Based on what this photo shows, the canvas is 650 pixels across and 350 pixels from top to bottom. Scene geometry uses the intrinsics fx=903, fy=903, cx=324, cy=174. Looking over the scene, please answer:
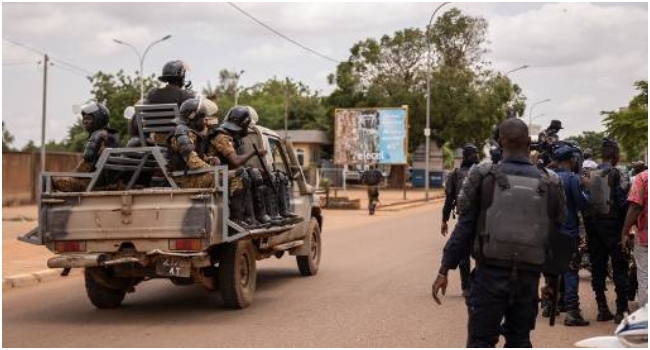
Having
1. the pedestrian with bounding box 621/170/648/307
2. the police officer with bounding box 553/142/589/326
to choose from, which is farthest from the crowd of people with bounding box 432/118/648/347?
the police officer with bounding box 553/142/589/326

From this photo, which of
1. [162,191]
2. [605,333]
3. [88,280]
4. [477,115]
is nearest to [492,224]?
[605,333]

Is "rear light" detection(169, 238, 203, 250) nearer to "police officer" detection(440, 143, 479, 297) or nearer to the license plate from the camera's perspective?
the license plate

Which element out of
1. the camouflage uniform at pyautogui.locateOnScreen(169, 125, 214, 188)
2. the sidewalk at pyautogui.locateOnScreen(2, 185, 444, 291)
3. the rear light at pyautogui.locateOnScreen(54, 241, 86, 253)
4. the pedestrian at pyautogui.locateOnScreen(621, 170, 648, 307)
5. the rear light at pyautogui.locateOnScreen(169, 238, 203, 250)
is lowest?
the sidewalk at pyautogui.locateOnScreen(2, 185, 444, 291)

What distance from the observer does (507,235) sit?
5047 mm

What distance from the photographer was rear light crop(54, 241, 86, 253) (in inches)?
347

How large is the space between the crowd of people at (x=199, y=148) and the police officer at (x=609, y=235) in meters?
3.35

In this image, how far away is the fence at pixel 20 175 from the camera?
101 ft

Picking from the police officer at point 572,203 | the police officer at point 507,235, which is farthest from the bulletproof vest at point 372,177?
the police officer at point 507,235

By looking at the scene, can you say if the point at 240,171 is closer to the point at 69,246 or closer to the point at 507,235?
the point at 69,246

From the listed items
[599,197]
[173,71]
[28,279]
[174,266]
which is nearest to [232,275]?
[174,266]

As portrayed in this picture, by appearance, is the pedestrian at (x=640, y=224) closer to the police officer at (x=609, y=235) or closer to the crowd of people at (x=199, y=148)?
the police officer at (x=609, y=235)

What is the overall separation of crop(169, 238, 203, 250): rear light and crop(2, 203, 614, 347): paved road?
0.73 meters

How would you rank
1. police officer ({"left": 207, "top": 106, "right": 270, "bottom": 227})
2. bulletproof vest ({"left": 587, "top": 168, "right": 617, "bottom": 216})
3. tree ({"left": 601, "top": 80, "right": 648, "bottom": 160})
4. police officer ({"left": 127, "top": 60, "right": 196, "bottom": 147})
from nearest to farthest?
bulletproof vest ({"left": 587, "top": 168, "right": 617, "bottom": 216}) < police officer ({"left": 207, "top": 106, "right": 270, "bottom": 227}) < police officer ({"left": 127, "top": 60, "right": 196, "bottom": 147}) < tree ({"left": 601, "top": 80, "right": 648, "bottom": 160})

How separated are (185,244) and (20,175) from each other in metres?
24.8
